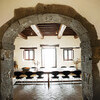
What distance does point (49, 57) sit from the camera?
707 cm

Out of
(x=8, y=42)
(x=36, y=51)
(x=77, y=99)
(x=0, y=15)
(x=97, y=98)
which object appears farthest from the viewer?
(x=36, y=51)

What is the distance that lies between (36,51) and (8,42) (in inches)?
197

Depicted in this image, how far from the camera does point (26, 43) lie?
701 centimetres

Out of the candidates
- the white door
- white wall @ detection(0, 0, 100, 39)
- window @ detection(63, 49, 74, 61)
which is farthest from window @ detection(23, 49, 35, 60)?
white wall @ detection(0, 0, 100, 39)

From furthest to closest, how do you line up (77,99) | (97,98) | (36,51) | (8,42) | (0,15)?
(36,51) < (77,99) < (8,42) < (0,15) < (97,98)

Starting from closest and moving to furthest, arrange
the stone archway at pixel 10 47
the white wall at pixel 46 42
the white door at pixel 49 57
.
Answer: the stone archway at pixel 10 47
the white wall at pixel 46 42
the white door at pixel 49 57

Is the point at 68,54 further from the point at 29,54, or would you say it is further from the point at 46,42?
the point at 29,54

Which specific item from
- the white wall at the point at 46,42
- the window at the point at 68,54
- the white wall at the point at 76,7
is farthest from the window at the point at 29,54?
the white wall at the point at 76,7

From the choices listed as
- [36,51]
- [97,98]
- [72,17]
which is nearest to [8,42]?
[72,17]

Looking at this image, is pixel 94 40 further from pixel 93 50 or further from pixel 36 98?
pixel 36 98

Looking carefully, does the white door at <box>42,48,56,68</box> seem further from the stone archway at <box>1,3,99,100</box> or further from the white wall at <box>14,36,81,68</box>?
the stone archway at <box>1,3,99,100</box>

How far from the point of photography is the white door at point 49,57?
7.05 metres

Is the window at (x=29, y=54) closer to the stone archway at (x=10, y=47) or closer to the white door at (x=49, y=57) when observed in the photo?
the white door at (x=49, y=57)

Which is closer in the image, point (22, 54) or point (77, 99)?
point (77, 99)
